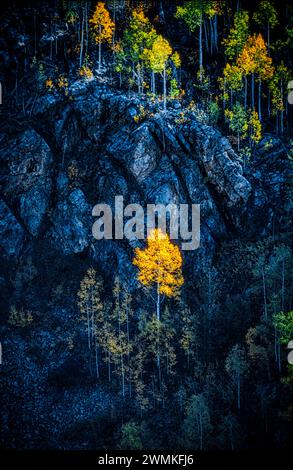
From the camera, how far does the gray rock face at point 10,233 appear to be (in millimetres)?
33969

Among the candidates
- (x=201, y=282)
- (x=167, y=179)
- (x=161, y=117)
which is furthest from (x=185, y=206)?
(x=161, y=117)

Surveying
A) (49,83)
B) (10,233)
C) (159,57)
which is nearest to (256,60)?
(159,57)

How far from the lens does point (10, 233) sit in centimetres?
3416

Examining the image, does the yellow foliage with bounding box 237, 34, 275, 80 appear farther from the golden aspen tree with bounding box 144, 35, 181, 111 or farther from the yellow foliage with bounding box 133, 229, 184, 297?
the yellow foliage with bounding box 133, 229, 184, 297

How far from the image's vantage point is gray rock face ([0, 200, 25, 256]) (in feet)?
111

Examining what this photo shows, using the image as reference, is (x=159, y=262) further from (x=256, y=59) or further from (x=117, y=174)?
(x=256, y=59)

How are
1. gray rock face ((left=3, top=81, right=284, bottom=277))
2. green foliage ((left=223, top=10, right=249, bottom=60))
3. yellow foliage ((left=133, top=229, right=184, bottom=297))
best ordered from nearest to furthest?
yellow foliage ((left=133, top=229, right=184, bottom=297)), gray rock face ((left=3, top=81, right=284, bottom=277)), green foliage ((left=223, top=10, right=249, bottom=60))

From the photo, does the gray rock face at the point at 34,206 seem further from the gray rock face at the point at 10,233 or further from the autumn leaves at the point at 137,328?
the autumn leaves at the point at 137,328

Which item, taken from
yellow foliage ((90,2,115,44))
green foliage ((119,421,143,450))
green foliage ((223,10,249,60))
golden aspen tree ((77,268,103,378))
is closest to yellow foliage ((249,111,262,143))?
green foliage ((223,10,249,60))

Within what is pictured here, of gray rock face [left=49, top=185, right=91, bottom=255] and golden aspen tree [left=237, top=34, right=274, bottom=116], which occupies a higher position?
golden aspen tree [left=237, top=34, right=274, bottom=116]

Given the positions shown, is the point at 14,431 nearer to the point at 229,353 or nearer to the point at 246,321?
the point at 229,353

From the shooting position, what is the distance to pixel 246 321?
26.8 meters

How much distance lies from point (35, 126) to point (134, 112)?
39.4ft

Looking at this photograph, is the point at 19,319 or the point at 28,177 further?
the point at 28,177
